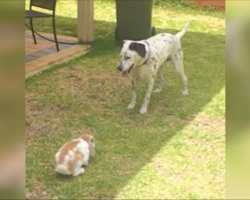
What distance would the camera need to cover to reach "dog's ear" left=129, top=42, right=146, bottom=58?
13.6 feet

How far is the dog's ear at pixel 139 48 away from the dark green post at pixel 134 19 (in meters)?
2.39

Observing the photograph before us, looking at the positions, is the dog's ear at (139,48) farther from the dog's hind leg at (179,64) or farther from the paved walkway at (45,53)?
the paved walkway at (45,53)

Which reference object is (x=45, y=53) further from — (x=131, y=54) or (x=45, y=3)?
(x=131, y=54)

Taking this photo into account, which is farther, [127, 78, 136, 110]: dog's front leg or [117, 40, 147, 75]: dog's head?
[127, 78, 136, 110]: dog's front leg

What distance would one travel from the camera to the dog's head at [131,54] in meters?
4.14

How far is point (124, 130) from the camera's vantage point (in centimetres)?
405

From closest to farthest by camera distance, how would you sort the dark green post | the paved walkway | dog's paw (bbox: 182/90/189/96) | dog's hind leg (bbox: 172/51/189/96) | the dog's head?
the dog's head, dog's hind leg (bbox: 172/51/189/96), dog's paw (bbox: 182/90/189/96), the paved walkway, the dark green post

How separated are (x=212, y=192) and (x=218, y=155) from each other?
62cm

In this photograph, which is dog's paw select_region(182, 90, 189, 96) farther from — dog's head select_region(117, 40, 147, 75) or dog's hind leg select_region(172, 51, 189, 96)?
dog's head select_region(117, 40, 147, 75)

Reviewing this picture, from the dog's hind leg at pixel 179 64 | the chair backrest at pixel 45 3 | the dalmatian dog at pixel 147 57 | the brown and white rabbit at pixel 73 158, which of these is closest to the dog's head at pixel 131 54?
the dalmatian dog at pixel 147 57

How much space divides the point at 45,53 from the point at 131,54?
2339 mm

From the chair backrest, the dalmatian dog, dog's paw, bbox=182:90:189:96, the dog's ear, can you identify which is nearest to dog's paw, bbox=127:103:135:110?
the dalmatian dog

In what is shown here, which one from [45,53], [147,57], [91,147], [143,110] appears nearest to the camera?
[91,147]

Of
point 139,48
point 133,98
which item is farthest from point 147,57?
point 133,98
